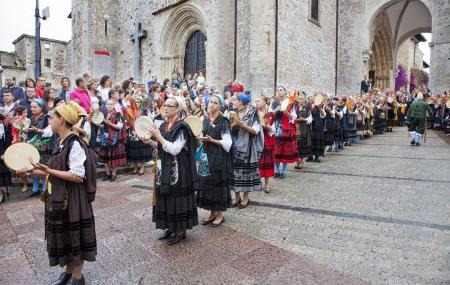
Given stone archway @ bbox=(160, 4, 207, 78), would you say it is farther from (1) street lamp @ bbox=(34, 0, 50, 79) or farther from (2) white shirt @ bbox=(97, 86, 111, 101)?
(2) white shirt @ bbox=(97, 86, 111, 101)

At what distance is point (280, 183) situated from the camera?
722 centimetres

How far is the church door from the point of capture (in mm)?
17500

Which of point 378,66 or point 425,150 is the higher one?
point 378,66

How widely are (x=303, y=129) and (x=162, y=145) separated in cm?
588

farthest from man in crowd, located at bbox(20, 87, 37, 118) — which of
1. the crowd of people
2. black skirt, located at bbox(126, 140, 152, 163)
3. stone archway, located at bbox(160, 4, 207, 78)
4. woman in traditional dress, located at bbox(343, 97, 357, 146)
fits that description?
stone archway, located at bbox(160, 4, 207, 78)

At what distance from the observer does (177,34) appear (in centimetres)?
1791

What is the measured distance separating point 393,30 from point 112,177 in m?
26.5

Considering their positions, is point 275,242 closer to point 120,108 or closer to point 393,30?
point 120,108

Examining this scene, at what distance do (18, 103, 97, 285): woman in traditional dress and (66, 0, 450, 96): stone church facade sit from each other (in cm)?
1250

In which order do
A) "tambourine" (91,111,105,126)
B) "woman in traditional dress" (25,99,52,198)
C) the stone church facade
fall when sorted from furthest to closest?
the stone church facade < "tambourine" (91,111,105,126) < "woman in traditional dress" (25,99,52,198)

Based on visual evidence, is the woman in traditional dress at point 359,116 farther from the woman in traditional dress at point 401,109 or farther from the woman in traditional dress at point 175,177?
the woman in traditional dress at point 175,177

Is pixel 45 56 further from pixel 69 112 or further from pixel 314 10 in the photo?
pixel 69 112

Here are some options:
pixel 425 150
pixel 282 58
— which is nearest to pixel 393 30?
pixel 282 58

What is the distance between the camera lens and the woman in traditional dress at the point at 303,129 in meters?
8.70
